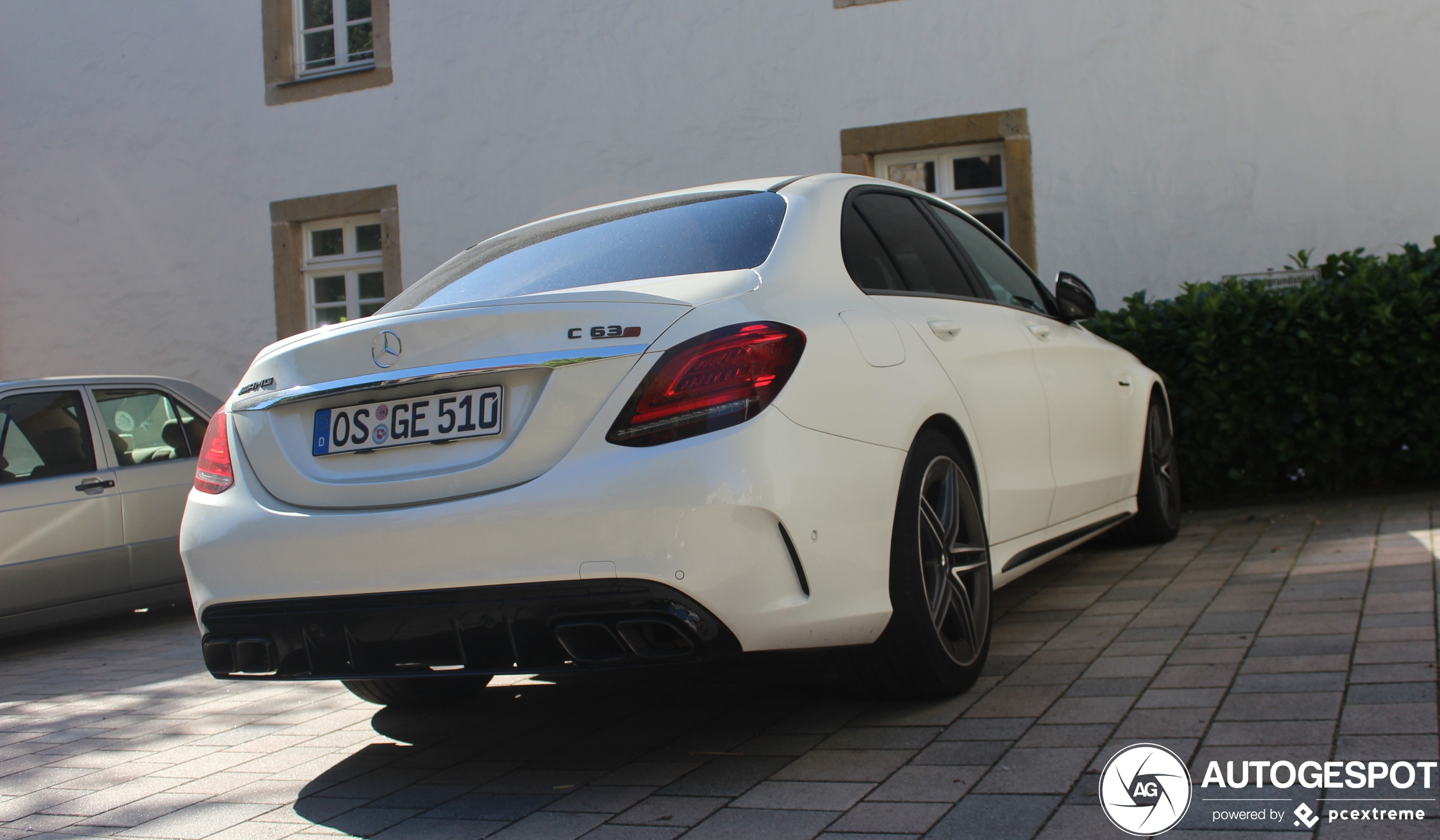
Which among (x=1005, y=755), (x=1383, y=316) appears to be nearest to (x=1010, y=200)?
(x=1383, y=316)

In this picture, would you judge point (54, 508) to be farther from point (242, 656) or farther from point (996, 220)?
point (996, 220)

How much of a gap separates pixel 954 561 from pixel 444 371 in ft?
4.82

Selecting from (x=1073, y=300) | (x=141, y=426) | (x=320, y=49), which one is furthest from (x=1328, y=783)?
(x=320, y=49)

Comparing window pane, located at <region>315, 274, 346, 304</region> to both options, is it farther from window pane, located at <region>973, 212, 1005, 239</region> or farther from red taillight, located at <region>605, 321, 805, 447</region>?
red taillight, located at <region>605, 321, 805, 447</region>

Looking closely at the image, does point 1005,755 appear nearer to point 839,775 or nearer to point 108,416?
point 839,775

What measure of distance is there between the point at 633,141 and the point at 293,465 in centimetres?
731

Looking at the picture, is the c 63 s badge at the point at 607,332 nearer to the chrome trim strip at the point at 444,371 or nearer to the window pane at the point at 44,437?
the chrome trim strip at the point at 444,371

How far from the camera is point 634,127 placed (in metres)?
9.91

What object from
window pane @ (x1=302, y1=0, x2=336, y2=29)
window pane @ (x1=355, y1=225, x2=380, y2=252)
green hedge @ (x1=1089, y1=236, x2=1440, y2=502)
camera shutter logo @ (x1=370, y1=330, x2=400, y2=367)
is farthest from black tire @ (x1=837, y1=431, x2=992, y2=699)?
window pane @ (x1=302, y1=0, x2=336, y2=29)

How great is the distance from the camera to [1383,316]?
6.73 meters

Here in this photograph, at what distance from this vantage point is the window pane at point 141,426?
21.8ft

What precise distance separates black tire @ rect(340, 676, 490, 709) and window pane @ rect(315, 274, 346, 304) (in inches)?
309

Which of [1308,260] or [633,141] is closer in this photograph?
[1308,260]

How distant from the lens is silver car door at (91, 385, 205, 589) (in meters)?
6.52
